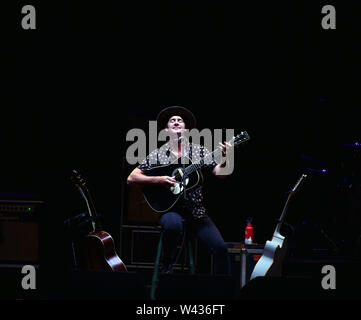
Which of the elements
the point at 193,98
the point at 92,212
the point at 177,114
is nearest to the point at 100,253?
the point at 92,212

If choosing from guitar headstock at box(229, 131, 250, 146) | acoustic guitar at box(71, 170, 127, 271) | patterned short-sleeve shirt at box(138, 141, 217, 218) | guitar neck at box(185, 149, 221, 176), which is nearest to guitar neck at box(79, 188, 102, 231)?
acoustic guitar at box(71, 170, 127, 271)

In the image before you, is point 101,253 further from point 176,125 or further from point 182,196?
point 176,125

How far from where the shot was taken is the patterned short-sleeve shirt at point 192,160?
13.8 ft

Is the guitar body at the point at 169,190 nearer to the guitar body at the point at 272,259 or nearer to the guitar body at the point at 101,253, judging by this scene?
the guitar body at the point at 101,253

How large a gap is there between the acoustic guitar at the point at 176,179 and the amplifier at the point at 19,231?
142 centimetres

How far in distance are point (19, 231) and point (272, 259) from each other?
8.35 ft

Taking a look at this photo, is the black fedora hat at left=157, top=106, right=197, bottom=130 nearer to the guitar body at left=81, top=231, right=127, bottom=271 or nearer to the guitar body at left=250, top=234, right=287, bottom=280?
the guitar body at left=81, top=231, right=127, bottom=271

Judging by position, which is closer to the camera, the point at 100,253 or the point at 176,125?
the point at 100,253

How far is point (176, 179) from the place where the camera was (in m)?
4.33

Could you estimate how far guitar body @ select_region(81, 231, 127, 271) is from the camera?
14.3 ft

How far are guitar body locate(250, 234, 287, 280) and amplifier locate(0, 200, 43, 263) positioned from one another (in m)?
2.24

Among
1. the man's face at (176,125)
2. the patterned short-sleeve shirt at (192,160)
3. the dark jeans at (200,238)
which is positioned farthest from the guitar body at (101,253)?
the man's face at (176,125)

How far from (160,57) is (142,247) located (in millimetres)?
2202

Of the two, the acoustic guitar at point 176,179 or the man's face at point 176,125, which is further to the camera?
the man's face at point 176,125
